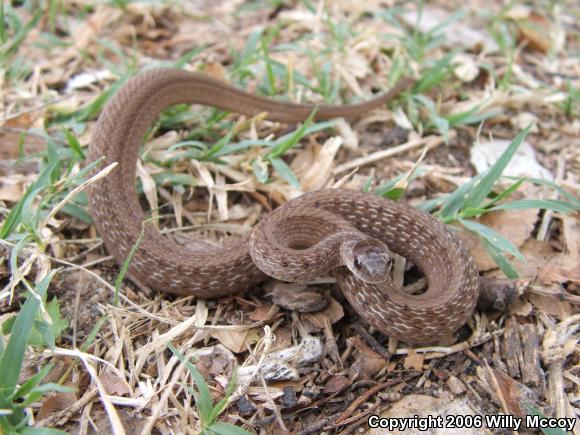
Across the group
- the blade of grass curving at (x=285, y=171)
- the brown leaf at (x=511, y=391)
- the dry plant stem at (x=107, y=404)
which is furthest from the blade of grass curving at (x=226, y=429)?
the blade of grass curving at (x=285, y=171)

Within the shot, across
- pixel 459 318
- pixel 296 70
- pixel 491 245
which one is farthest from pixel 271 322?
pixel 296 70

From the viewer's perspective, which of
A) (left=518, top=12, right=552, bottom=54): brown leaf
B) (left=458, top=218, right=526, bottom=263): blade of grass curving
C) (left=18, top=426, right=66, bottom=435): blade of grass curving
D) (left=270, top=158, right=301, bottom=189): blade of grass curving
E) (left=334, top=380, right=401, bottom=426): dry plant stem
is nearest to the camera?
(left=18, top=426, right=66, bottom=435): blade of grass curving

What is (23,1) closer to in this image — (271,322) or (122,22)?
(122,22)

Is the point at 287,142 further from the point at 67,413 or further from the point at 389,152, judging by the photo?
the point at 67,413

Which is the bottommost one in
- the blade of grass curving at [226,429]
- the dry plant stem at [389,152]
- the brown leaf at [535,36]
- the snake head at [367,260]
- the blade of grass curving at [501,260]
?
the blade of grass curving at [226,429]

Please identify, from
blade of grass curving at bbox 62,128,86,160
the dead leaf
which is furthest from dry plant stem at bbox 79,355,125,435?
blade of grass curving at bbox 62,128,86,160

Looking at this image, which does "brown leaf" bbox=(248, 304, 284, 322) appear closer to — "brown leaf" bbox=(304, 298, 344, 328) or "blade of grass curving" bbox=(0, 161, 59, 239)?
"brown leaf" bbox=(304, 298, 344, 328)

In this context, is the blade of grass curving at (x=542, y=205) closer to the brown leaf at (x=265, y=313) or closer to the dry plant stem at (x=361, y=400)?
the dry plant stem at (x=361, y=400)
